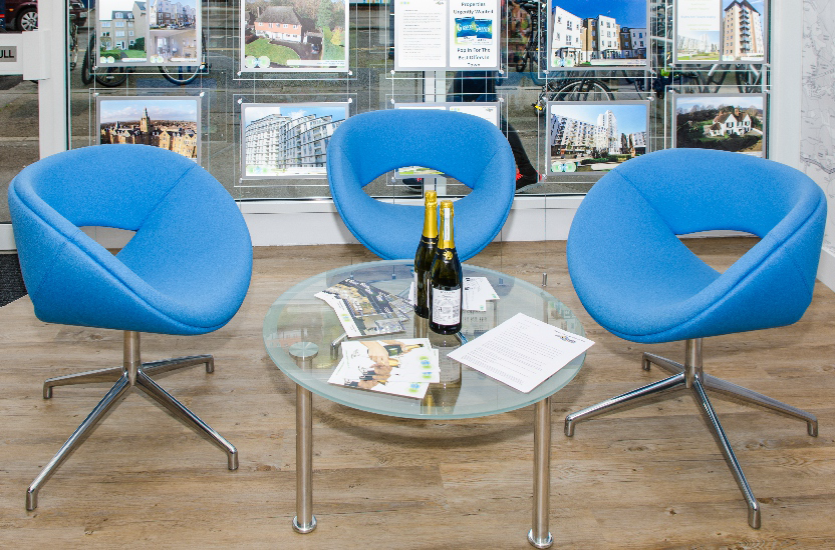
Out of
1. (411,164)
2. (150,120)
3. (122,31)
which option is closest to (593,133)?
(411,164)

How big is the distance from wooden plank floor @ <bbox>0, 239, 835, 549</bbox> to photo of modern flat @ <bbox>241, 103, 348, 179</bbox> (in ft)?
4.41

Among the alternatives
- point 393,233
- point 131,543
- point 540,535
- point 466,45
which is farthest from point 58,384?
point 466,45

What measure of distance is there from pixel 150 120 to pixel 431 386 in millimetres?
2984

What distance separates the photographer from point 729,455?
93.9 inches

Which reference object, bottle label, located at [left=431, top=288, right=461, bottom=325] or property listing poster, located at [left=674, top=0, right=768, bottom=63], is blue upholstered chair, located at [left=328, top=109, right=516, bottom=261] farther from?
property listing poster, located at [left=674, top=0, right=768, bottom=63]

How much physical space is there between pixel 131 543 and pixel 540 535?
1027mm

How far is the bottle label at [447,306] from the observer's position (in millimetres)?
2109

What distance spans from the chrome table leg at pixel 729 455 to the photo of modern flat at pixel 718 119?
6.99ft

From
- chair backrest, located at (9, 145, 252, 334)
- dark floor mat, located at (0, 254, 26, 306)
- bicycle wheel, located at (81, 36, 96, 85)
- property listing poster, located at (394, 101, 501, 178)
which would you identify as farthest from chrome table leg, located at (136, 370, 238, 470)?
bicycle wheel, located at (81, 36, 96, 85)

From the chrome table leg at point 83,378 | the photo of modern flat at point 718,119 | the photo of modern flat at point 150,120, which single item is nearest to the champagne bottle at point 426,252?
the chrome table leg at point 83,378

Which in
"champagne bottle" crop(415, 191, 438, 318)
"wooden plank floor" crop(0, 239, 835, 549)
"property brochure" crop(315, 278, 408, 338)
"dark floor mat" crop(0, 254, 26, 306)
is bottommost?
"wooden plank floor" crop(0, 239, 835, 549)

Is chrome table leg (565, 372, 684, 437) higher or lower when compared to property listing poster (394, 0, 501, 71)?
lower

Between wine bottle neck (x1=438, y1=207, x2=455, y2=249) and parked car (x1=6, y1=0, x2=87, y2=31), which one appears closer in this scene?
wine bottle neck (x1=438, y1=207, x2=455, y2=249)

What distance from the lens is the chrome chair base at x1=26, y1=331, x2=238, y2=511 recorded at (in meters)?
2.32
